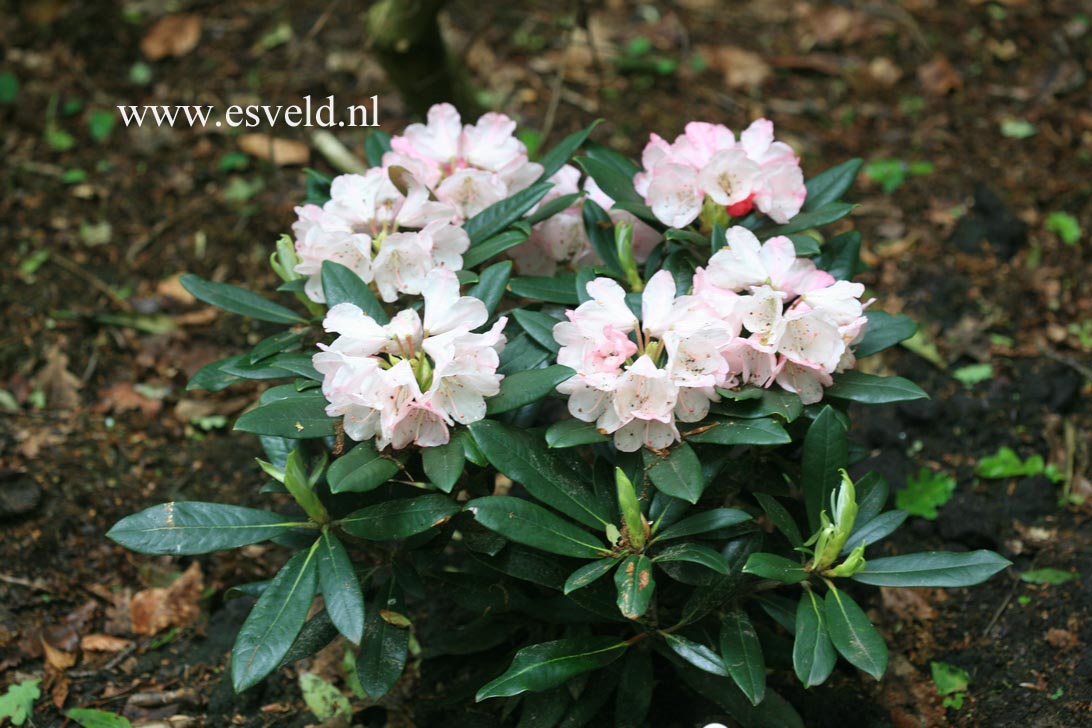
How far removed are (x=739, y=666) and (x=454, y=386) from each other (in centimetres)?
61

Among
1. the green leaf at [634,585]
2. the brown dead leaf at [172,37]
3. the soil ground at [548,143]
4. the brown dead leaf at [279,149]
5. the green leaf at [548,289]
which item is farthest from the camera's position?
the brown dead leaf at [172,37]

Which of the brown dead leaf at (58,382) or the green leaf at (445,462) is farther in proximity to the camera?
the brown dead leaf at (58,382)

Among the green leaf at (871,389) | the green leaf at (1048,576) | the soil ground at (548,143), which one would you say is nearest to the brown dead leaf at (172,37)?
the soil ground at (548,143)

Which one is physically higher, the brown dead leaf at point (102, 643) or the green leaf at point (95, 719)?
the green leaf at point (95, 719)

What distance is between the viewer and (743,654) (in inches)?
63.7

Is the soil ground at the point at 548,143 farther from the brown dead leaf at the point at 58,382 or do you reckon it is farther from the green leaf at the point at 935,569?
the green leaf at the point at 935,569

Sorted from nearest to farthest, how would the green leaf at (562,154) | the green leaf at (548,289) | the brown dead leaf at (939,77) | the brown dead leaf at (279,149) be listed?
the green leaf at (548,289)
the green leaf at (562,154)
the brown dead leaf at (279,149)
the brown dead leaf at (939,77)

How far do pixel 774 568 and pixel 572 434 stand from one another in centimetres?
36

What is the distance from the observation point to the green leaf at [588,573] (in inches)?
59.5

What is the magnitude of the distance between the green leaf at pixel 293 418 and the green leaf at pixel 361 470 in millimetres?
62

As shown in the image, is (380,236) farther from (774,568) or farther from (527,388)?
(774,568)

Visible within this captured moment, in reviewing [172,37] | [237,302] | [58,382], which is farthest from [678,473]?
[172,37]

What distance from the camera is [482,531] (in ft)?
5.56

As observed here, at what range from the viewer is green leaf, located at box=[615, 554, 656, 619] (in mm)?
1460
